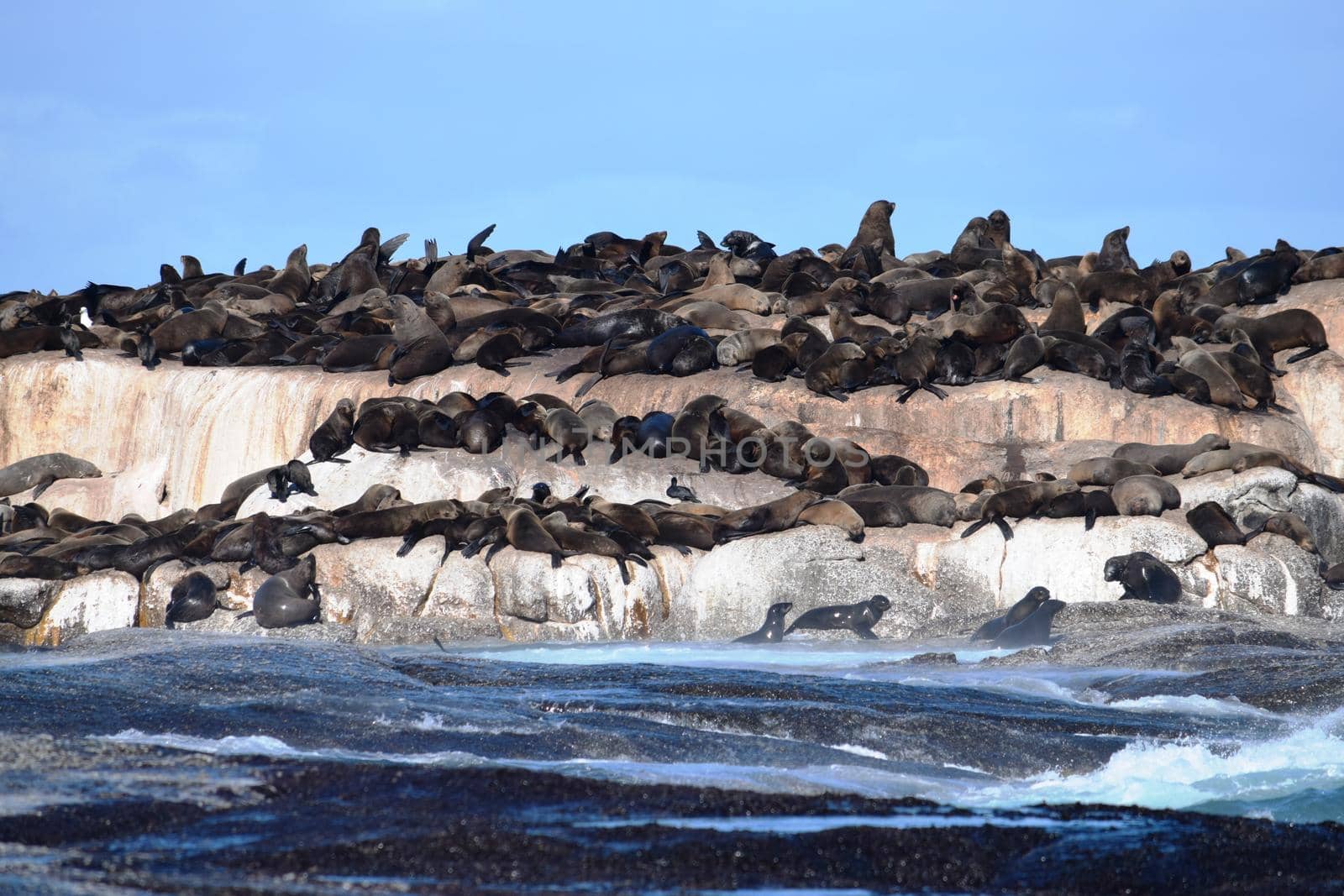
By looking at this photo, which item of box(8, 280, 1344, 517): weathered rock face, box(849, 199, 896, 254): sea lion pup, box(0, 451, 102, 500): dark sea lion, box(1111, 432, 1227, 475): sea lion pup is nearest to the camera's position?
box(1111, 432, 1227, 475): sea lion pup

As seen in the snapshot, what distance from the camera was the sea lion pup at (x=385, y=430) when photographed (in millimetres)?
16906

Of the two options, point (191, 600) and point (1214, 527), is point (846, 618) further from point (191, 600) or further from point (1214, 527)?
point (191, 600)

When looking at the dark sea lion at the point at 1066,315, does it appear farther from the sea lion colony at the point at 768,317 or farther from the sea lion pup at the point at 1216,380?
the sea lion pup at the point at 1216,380

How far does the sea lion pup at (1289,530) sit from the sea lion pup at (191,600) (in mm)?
9314

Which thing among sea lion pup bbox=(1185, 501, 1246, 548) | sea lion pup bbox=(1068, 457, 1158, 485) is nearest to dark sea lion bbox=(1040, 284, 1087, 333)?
sea lion pup bbox=(1068, 457, 1158, 485)

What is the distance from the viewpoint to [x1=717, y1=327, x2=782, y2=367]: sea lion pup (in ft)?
65.6

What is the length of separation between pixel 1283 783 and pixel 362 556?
8.79m

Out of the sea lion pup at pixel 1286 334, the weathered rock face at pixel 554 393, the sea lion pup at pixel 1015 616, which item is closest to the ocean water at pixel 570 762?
the sea lion pup at pixel 1015 616

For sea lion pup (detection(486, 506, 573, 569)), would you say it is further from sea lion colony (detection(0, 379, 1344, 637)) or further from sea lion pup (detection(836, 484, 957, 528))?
sea lion pup (detection(836, 484, 957, 528))

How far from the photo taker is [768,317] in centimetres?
2288

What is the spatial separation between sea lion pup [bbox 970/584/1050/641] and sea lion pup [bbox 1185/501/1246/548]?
1.75m

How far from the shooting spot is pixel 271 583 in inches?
513

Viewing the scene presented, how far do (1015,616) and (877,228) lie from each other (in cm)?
1786

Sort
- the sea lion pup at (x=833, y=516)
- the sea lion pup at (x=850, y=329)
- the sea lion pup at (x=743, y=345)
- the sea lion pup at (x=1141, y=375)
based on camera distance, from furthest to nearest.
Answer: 1. the sea lion pup at (x=850, y=329)
2. the sea lion pup at (x=743, y=345)
3. the sea lion pup at (x=1141, y=375)
4. the sea lion pup at (x=833, y=516)
